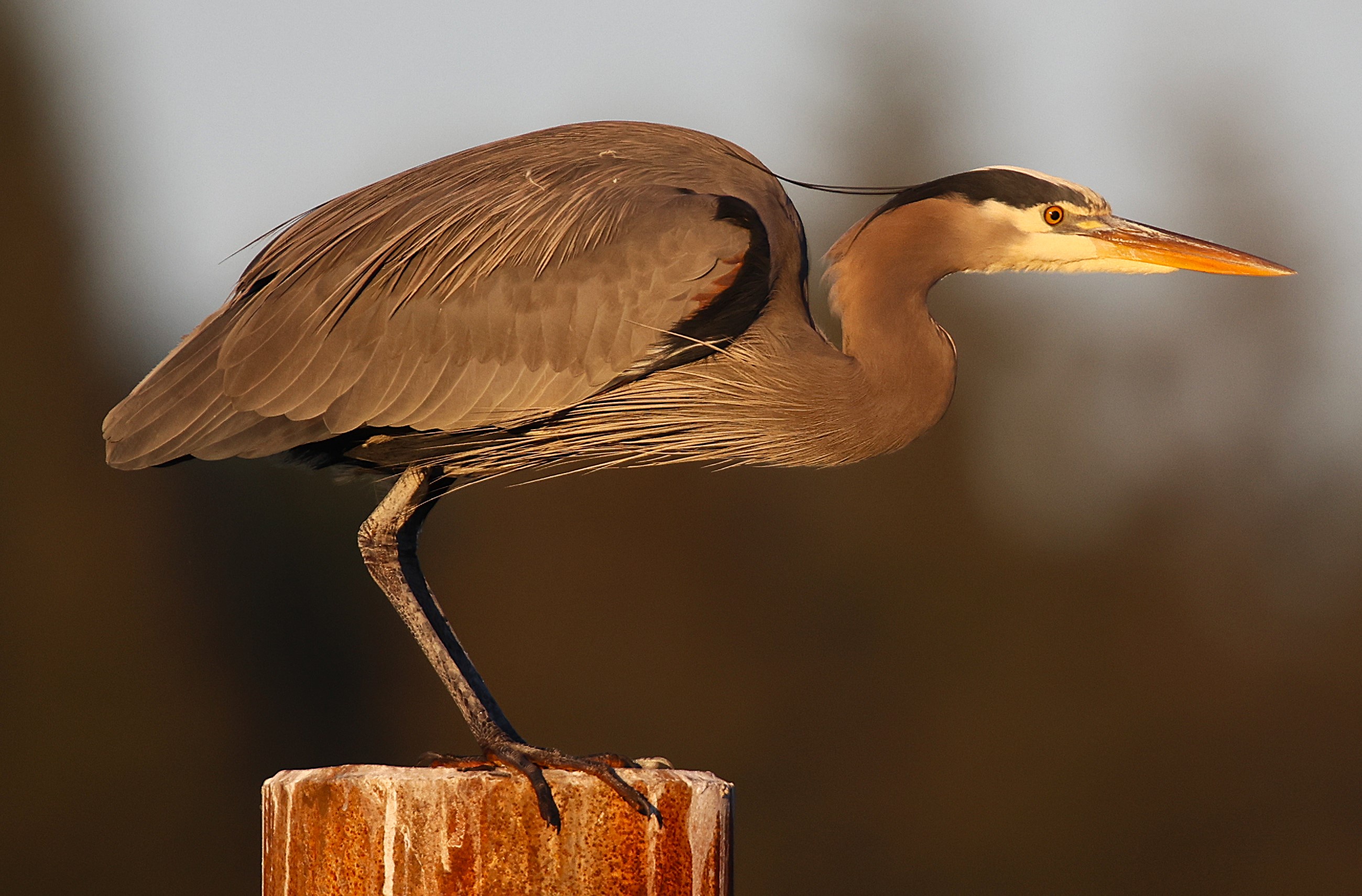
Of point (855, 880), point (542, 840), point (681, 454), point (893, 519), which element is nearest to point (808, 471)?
point (893, 519)

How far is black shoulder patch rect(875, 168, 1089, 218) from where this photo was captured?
4648mm

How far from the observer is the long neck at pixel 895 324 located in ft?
14.6

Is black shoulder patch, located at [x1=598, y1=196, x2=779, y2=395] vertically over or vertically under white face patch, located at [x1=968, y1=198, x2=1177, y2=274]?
under

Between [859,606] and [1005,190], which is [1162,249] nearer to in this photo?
[1005,190]

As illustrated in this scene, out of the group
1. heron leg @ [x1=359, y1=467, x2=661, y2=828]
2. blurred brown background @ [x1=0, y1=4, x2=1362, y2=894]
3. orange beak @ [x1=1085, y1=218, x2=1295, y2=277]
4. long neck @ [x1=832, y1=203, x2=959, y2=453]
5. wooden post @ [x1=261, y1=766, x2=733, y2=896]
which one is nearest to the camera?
wooden post @ [x1=261, y1=766, x2=733, y2=896]

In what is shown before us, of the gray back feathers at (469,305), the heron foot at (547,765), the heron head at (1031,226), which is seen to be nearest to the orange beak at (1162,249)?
→ the heron head at (1031,226)

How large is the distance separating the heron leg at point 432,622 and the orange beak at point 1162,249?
1.96 metres

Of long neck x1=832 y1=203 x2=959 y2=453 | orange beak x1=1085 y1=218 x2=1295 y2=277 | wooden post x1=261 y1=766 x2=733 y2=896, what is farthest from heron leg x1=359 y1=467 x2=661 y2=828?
orange beak x1=1085 y1=218 x2=1295 y2=277

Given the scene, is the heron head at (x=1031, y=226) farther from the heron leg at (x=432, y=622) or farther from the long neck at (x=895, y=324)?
the heron leg at (x=432, y=622)

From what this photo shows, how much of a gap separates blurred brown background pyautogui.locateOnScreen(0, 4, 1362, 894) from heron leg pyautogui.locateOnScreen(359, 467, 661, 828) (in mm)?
13378

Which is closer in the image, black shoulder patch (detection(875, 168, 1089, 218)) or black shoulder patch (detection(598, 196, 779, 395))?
black shoulder patch (detection(598, 196, 779, 395))

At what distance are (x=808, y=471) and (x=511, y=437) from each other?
56.8ft

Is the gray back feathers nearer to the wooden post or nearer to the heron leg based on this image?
the heron leg

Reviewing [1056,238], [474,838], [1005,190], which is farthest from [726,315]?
[474,838]
